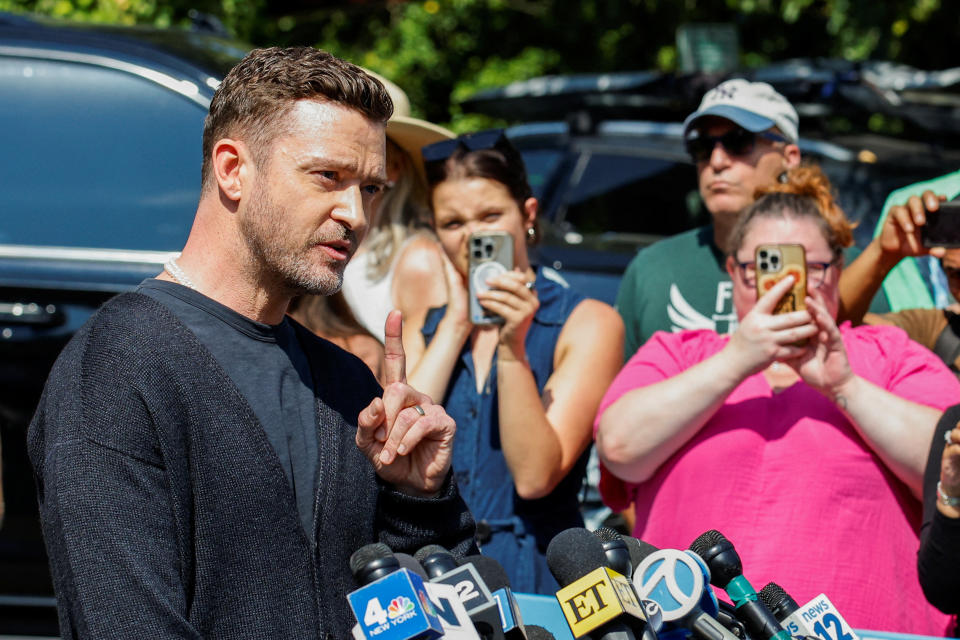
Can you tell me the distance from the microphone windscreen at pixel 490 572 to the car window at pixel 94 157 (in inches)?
87.3

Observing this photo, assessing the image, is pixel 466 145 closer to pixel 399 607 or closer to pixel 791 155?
pixel 791 155

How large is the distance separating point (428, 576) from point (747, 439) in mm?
1330

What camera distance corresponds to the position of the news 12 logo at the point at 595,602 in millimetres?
1491

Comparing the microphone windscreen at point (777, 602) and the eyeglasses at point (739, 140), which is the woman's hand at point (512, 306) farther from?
the microphone windscreen at point (777, 602)

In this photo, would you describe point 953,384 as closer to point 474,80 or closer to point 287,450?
point 287,450

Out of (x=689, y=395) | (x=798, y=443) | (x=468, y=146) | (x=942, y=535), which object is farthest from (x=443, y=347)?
(x=942, y=535)

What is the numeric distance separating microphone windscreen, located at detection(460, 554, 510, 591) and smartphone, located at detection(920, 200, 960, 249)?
5.88ft

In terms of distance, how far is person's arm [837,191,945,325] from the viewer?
3.13m

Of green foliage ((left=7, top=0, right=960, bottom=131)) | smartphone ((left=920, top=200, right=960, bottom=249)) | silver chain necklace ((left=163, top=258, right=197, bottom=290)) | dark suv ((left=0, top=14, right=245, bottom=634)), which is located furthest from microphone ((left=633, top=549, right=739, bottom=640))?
green foliage ((left=7, top=0, right=960, bottom=131))

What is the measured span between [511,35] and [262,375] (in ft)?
32.6

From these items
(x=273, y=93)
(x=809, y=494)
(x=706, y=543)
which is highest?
(x=273, y=93)

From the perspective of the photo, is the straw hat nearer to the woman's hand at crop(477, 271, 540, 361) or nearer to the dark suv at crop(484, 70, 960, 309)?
the woman's hand at crop(477, 271, 540, 361)

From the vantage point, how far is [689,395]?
273cm

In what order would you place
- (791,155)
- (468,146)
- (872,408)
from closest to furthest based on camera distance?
(872,408) < (468,146) < (791,155)
